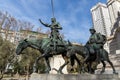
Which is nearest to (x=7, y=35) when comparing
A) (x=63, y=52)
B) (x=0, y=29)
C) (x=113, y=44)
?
(x=0, y=29)

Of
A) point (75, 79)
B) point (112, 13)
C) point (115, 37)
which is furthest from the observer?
point (112, 13)

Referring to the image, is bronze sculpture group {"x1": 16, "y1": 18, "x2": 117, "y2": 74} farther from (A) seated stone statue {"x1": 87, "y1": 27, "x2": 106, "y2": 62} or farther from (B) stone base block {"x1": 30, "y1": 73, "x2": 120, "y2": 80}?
(B) stone base block {"x1": 30, "y1": 73, "x2": 120, "y2": 80}

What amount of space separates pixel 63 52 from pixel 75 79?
6.98 ft

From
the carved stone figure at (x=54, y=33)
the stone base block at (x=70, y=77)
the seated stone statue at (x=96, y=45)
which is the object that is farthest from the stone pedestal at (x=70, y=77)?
the carved stone figure at (x=54, y=33)

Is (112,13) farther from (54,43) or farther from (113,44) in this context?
(54,43)

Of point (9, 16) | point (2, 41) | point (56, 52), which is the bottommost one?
point (56, 52)

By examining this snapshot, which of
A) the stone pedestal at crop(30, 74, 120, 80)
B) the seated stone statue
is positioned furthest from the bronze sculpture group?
the stone pedestal at crop(30, 74, 120, 80)

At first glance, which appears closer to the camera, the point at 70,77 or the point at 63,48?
the point at 70,77

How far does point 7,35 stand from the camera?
95.2ft

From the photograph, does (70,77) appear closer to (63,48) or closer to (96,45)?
(63,48)

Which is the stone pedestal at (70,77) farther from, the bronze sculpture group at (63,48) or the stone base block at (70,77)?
the bronze sculpture group at (63,48)

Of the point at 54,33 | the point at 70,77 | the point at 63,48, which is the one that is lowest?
the point at 70,77

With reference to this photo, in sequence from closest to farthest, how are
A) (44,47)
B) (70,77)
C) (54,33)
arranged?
1. (70,77)
2. (44,47)
3. (54,33)

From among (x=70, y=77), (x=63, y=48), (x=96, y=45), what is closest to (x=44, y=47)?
(x=63, y=48)
